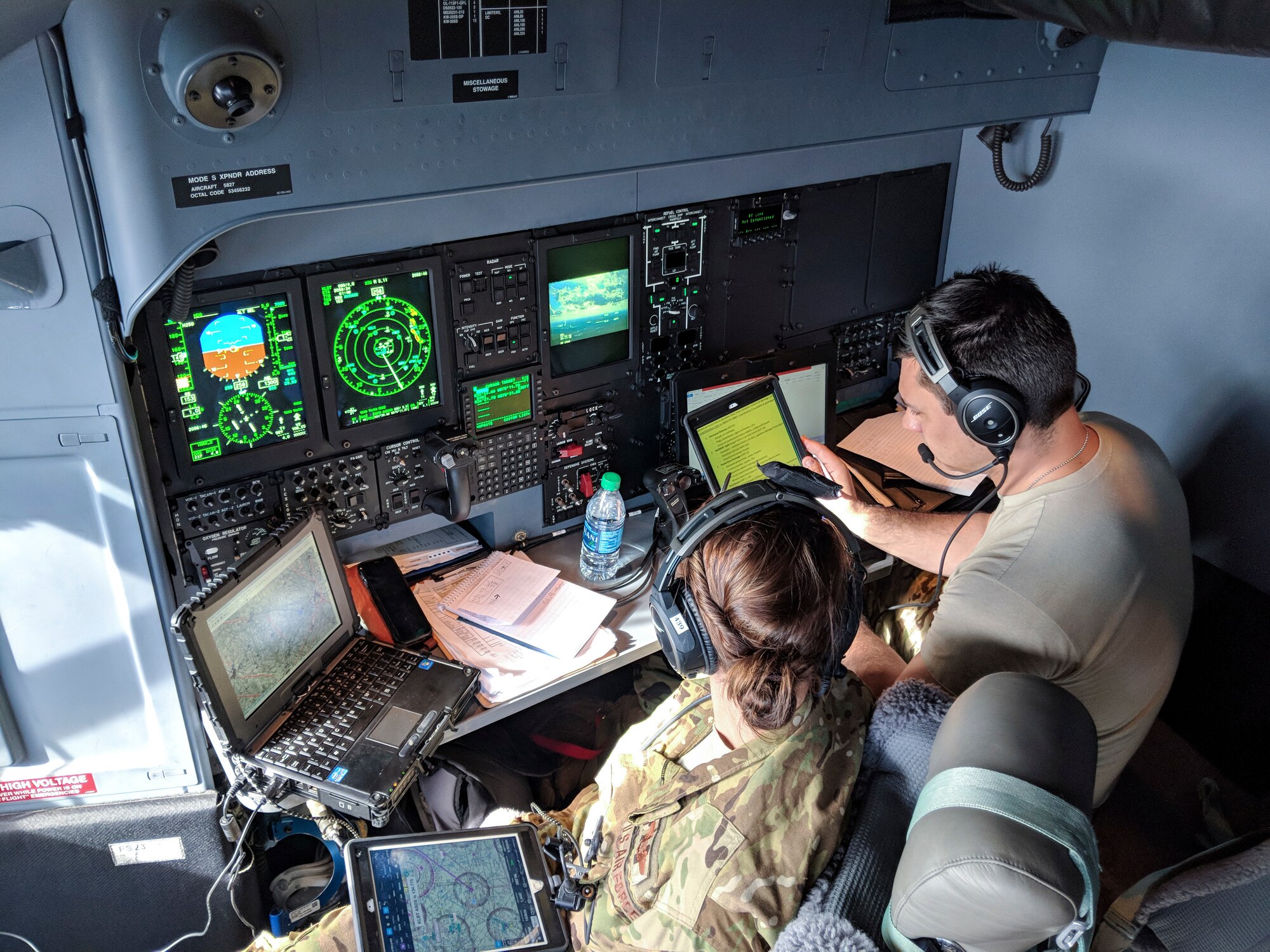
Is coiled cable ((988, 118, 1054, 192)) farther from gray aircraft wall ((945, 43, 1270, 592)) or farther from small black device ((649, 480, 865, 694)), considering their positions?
small black device ((649, 480, 865, 694))

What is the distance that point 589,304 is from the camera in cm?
223

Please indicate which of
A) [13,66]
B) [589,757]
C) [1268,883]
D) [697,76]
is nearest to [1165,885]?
[1268,883]

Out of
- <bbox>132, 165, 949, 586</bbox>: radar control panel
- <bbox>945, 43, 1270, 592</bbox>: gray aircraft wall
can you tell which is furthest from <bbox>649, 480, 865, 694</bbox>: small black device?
<bbox>945, 43, 1270, 592</bbox>: gray aircraft wall

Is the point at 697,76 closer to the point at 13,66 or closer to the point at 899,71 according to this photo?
the point at 899,71

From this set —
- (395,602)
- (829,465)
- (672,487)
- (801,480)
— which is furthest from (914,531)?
(395,602)

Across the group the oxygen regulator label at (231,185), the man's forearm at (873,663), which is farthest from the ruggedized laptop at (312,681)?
the man's forearm at (873,663)

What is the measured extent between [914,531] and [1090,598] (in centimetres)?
65

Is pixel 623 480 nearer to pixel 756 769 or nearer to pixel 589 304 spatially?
pixel 589 304

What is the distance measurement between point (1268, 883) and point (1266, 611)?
109 centimetres

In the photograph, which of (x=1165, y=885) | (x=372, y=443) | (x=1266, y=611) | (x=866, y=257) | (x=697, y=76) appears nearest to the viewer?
(x=1165, y=885)

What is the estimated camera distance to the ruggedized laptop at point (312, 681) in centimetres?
166

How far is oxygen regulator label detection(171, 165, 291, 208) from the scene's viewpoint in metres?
1.40

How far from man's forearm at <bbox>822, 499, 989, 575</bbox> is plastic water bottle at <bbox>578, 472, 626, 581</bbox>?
509 mm

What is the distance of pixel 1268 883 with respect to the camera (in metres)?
1.41
